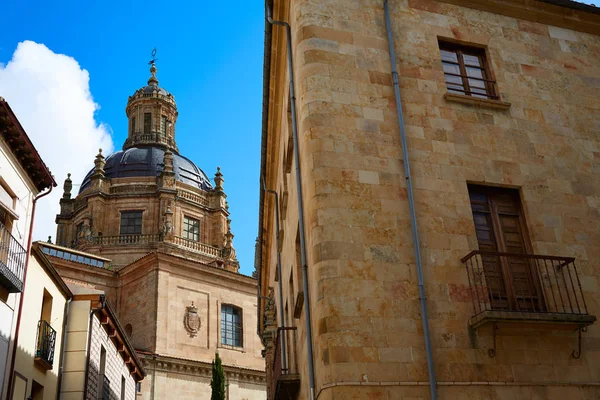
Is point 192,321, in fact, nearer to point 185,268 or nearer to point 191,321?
point 191,321

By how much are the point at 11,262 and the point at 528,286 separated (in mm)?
10616

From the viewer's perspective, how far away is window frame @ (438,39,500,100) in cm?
1138

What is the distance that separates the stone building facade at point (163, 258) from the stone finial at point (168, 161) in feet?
0.33

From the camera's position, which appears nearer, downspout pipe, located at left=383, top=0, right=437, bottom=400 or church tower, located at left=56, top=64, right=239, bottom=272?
downspout pipe, located at left=383, top=0, right=437, bottom=400

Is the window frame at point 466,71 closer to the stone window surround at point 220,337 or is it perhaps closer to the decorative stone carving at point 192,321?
the decorative stone carving at point 192,321

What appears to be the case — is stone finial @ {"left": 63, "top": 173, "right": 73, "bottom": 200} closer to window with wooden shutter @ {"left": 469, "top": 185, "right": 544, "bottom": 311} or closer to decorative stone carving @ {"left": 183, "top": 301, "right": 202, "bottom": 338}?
decorative stone carving @ {"left": 183, "top": 301, "right": 202, "bottom": 338}

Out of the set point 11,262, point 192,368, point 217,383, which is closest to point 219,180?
point 192,368

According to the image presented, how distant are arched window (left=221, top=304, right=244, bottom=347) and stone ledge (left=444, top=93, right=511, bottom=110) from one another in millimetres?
29919

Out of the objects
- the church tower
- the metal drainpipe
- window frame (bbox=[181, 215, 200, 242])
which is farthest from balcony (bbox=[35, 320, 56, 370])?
window frame (bbox=[181, 215, 200, 242])

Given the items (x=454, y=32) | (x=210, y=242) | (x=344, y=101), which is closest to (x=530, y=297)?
(x=344, y=101)

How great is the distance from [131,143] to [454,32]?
45.3 m

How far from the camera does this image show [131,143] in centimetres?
5381

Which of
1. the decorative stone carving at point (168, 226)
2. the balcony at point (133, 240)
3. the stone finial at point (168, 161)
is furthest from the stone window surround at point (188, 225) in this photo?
the stone finial at point (168, 161)

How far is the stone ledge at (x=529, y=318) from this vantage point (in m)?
8.69
